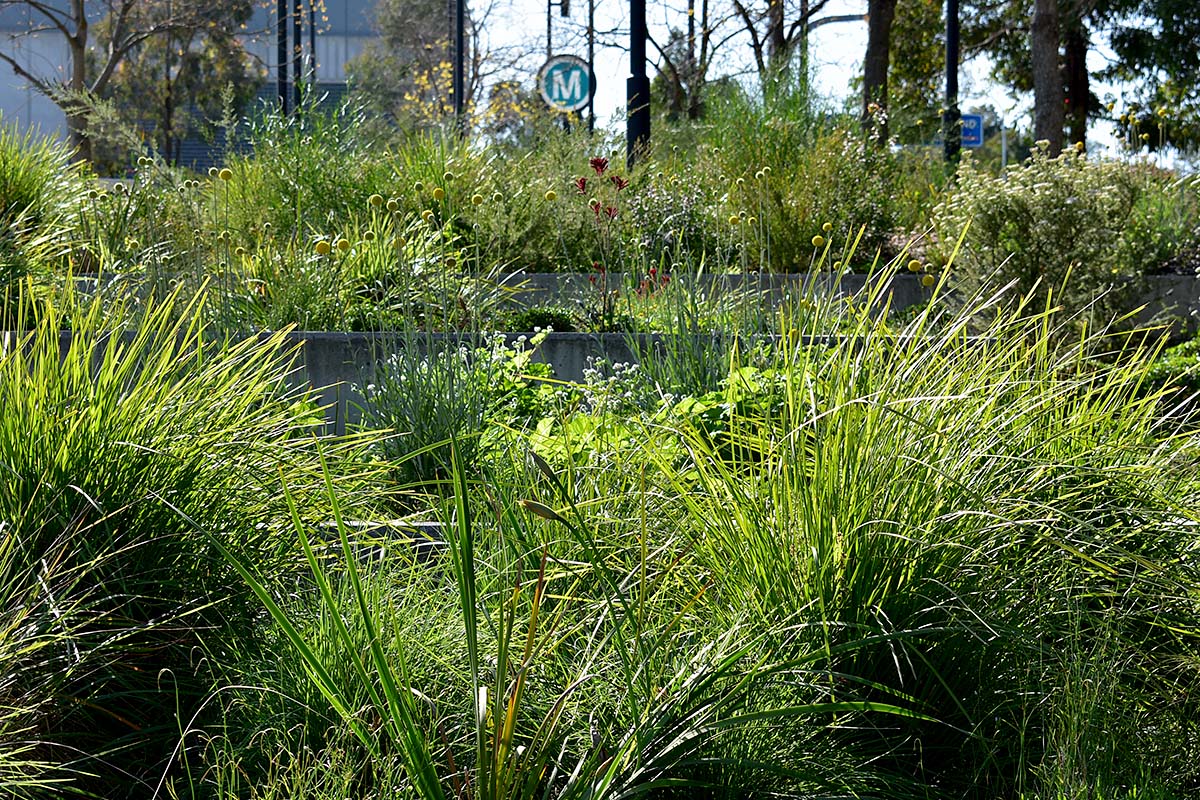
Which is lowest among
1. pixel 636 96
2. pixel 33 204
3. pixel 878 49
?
pixel 33 204

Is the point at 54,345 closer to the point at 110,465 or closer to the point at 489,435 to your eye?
the point at 110,465

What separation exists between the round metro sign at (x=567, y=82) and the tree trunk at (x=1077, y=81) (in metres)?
15.6

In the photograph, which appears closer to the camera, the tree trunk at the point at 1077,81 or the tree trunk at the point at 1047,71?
the tree trunk at the point at 1047,71

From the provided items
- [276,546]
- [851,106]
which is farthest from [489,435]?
[851,106]

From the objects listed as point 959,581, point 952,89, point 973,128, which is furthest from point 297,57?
point 973,128

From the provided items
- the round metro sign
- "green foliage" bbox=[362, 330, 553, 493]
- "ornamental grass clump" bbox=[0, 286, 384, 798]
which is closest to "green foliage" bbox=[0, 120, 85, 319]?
"green foliage" bbox=[362, 330, 553, 493]

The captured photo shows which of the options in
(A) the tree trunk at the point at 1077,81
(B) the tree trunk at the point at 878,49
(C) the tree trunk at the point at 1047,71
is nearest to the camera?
(C) the tree trunk at the point at 1047,71

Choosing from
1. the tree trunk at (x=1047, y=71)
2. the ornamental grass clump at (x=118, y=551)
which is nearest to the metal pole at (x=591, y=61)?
the tree trunk at (x=1047, y=71)

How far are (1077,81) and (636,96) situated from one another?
23425 millimetres

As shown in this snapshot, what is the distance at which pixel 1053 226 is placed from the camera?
22.5 feet

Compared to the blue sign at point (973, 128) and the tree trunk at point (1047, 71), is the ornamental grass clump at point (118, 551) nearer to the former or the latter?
the tree trunk at point (1047, 71)

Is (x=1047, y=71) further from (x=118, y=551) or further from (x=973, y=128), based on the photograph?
(x=118, y=551)

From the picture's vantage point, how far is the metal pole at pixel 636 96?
11.4 meters

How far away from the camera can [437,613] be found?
2613mm
